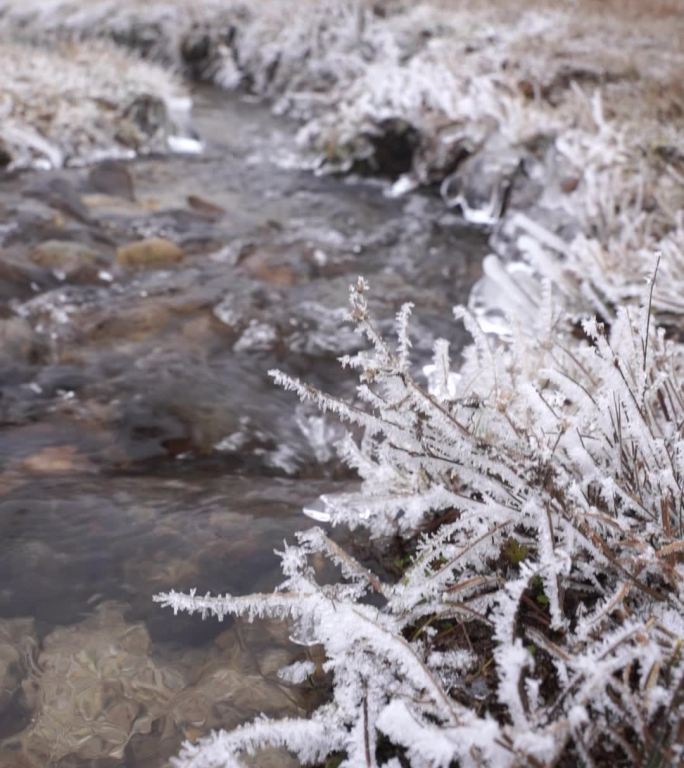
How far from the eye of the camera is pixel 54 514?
1.76 metres

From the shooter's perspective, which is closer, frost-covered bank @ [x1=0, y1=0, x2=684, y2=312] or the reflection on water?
the reflection on water

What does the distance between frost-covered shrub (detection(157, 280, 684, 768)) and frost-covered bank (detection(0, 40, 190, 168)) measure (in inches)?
254

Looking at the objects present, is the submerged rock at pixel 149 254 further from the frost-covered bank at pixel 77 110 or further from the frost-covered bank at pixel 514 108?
the frost-covered bank at pixel 77 110

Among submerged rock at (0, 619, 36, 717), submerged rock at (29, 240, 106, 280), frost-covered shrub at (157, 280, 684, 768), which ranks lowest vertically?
submerged rock at (29, 240, 106, 280)

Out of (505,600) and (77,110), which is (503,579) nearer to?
(505,600)

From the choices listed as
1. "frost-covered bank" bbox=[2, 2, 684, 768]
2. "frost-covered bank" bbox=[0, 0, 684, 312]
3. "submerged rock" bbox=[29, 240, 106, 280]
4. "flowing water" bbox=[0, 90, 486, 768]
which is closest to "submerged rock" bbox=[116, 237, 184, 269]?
"flowing water" bbox=[0, 90, 486, 768]

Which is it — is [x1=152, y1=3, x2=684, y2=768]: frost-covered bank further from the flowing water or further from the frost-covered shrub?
the flowing water

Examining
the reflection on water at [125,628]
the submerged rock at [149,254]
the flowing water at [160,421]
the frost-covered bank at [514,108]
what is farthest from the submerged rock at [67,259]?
the frost-covered bank at [514,108]

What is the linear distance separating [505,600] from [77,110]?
7937 mm

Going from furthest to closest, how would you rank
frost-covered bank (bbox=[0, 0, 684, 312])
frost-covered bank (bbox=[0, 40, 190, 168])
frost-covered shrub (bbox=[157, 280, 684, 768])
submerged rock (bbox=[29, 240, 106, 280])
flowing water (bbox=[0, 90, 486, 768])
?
frost-covered bank (bbox=[0, 40, 190, 168])
submerged rock (bbox=[29, 240, 106, 280])
frost-covered bank (bbox=[0, 0, 684, 312])
flowing water (bbox=[0, 90, 486, 768])
frost-covered shrub (bbox=[157, 280, 684, 768])

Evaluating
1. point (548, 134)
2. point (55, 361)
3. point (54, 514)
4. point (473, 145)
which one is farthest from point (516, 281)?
point (473, 145)

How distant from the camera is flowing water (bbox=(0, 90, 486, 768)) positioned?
1.29 metres

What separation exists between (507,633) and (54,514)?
1.26 m

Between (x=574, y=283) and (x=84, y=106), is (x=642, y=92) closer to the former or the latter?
(x=574, y=283)
